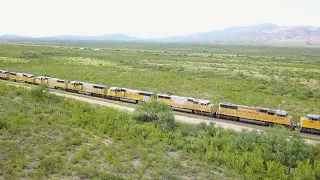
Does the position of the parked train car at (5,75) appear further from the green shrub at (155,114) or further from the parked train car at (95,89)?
the green shrub at (155,114)

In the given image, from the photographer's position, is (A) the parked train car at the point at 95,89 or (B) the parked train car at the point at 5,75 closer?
(A) the parked train car at the point at 95,89

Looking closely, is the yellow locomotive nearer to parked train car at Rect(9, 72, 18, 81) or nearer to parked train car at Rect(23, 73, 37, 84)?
parked train car at Rect(23, 73, 37, 84)

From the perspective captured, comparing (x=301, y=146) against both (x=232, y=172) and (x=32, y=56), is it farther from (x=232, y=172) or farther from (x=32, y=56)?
(x=32, y=56)

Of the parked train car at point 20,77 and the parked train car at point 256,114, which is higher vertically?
the parked train car at point 20,77

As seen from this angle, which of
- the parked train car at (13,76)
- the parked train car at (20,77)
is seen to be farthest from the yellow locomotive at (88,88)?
the parked train car at (13,76)

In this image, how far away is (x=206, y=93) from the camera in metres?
55.2

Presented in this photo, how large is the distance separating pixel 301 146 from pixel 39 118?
24354 mm

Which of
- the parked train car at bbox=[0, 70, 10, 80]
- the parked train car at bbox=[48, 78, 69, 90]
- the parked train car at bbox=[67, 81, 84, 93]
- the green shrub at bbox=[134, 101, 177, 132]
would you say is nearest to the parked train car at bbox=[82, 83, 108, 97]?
the parked train car at bbox=[67, 81, 84, 93]

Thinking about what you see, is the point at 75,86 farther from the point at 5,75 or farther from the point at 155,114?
the point at 155,114

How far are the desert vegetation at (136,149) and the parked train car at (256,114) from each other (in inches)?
292

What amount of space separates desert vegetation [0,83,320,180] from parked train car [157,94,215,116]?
8.50 metres

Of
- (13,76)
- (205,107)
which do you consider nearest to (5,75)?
(13,76)

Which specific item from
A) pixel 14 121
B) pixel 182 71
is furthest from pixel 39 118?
pixel 182 71

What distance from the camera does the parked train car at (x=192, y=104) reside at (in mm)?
41775
